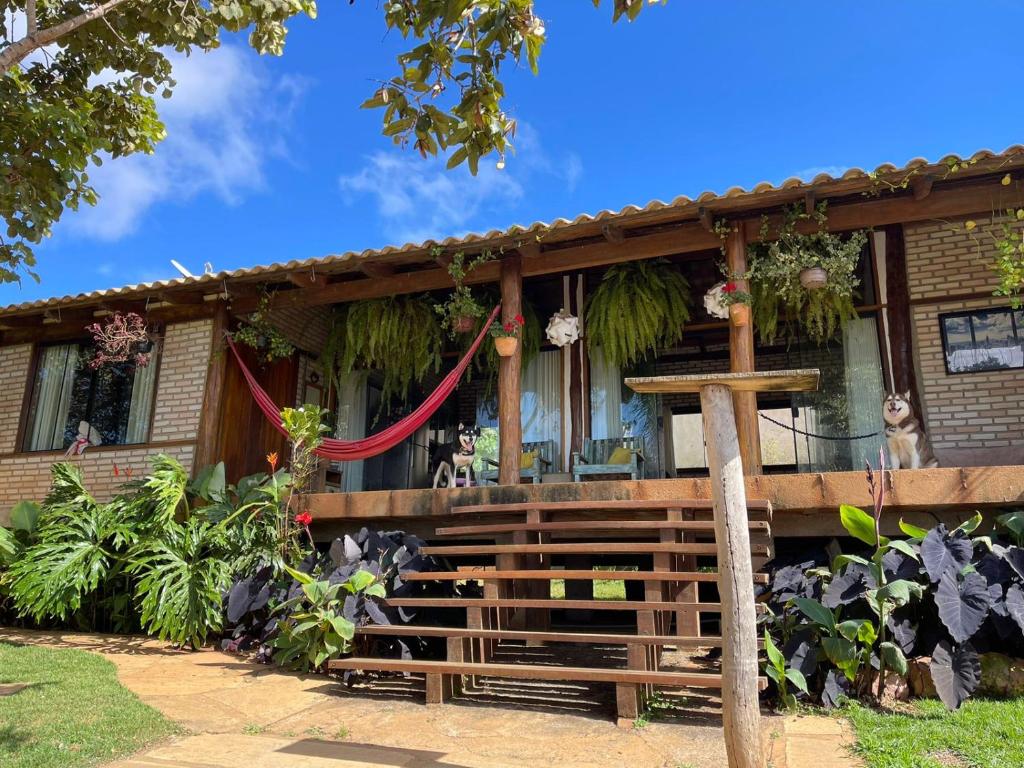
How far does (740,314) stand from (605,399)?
2269 millimetres

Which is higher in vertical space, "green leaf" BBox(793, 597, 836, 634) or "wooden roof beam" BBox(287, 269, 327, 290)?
"wooden roof beam" BBox(287, 269, 327, 290)

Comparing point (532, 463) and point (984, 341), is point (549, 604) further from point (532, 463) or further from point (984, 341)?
point (984, 341)

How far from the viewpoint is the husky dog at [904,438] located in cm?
577

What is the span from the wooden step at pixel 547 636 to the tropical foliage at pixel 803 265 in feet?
10.8

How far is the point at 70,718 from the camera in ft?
12.1

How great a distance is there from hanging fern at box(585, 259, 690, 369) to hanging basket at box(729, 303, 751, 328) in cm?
126

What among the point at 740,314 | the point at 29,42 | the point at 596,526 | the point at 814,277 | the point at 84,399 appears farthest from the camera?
the point at 84,399

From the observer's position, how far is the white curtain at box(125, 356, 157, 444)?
8.20 meters

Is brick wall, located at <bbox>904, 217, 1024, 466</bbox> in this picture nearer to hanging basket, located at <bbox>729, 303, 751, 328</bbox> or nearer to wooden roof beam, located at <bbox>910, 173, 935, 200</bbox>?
wooden roof beam, located at <bbox>910, 173, 935, 200</bbox>

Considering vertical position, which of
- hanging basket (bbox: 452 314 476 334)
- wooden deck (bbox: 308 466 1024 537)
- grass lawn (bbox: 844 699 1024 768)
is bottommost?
grass lawn (bbox: 844 699 1024 768)

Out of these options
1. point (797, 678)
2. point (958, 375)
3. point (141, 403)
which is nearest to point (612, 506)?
point (797, 678)

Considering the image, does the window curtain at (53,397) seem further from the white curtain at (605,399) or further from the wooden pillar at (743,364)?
the wooden pillar at (743,364)

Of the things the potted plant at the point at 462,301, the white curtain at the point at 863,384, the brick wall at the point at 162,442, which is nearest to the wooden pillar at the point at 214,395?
the brick wall at the point at 162,442

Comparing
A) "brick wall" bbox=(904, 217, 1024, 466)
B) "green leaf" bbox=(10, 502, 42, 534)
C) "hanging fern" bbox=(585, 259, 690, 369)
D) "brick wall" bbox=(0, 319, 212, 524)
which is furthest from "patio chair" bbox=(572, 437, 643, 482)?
"green leaf" bbox=(10, 502, 42, 534)
